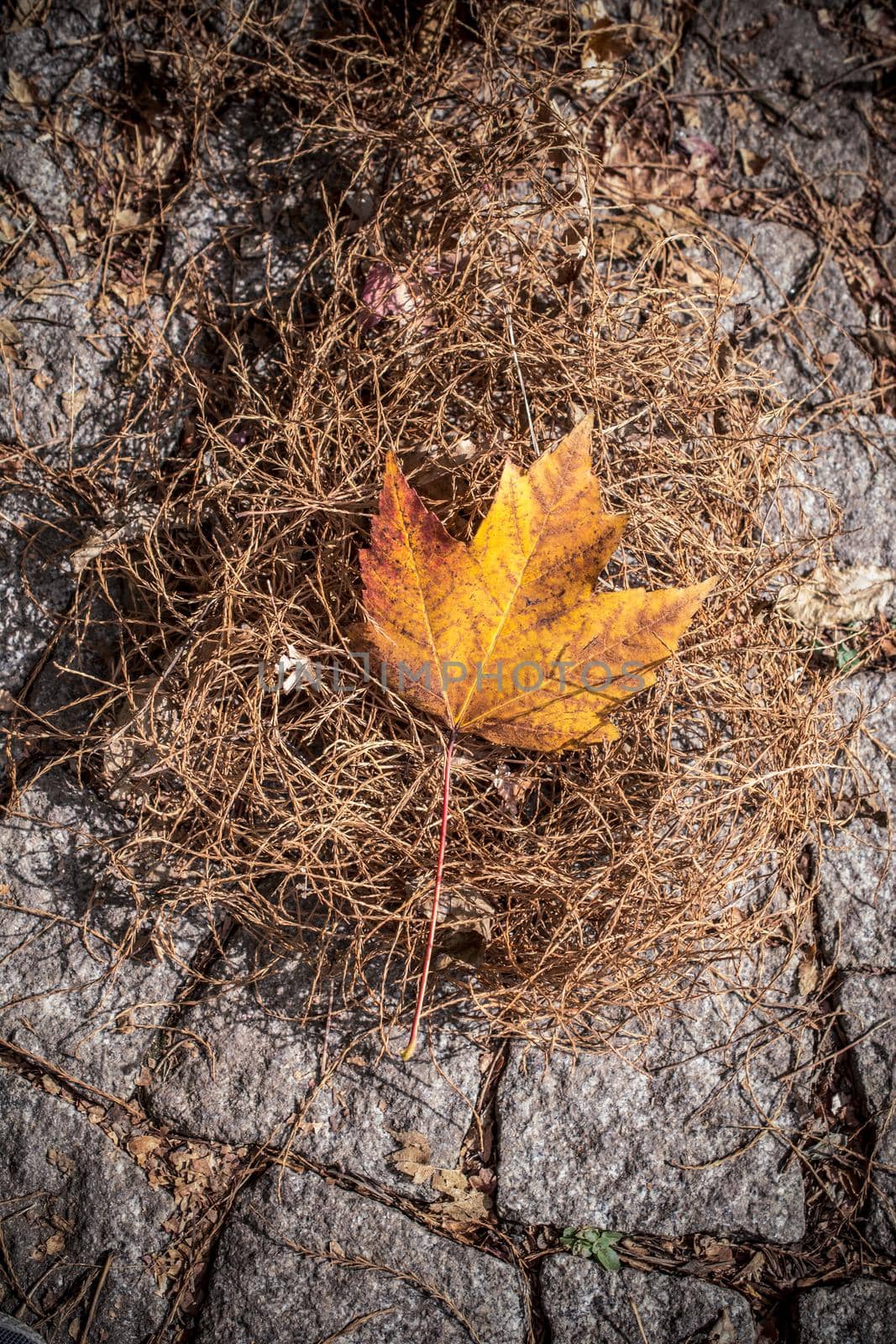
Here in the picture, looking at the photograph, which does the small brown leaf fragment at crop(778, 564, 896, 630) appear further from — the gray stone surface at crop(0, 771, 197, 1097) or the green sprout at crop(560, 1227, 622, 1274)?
the gray stone surface at crop(0, 771, 197, 1097)

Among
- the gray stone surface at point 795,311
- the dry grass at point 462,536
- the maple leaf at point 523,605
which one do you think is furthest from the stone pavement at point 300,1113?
the maple leaf at point 523,605

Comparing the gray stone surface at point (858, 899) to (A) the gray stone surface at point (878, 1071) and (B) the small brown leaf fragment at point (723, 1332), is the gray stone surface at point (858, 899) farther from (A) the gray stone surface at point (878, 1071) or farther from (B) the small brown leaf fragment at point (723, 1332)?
(B) the small brown leaf fragment at point (723, 1332)

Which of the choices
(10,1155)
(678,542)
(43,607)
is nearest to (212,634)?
(43,607)

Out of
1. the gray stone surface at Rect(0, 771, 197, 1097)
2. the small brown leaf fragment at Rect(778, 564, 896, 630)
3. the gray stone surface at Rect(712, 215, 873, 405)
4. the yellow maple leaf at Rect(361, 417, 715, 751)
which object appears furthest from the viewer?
the gray stone surface at Rect(712, 215, 873, 405)

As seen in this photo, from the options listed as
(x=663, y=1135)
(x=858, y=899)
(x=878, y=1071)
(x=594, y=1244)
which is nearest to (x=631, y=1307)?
(x=594, y=1244)

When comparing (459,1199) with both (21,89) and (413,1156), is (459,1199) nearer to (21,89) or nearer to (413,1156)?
(413,1156)

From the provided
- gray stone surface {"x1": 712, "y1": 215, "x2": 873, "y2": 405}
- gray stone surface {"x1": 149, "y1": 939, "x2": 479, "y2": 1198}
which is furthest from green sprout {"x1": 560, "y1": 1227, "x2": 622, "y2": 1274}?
gray stone surface {"x1": 712, "y1": 215, "x2": 873, "y2": 405}

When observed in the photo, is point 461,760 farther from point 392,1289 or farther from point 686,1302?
point 686,1302
